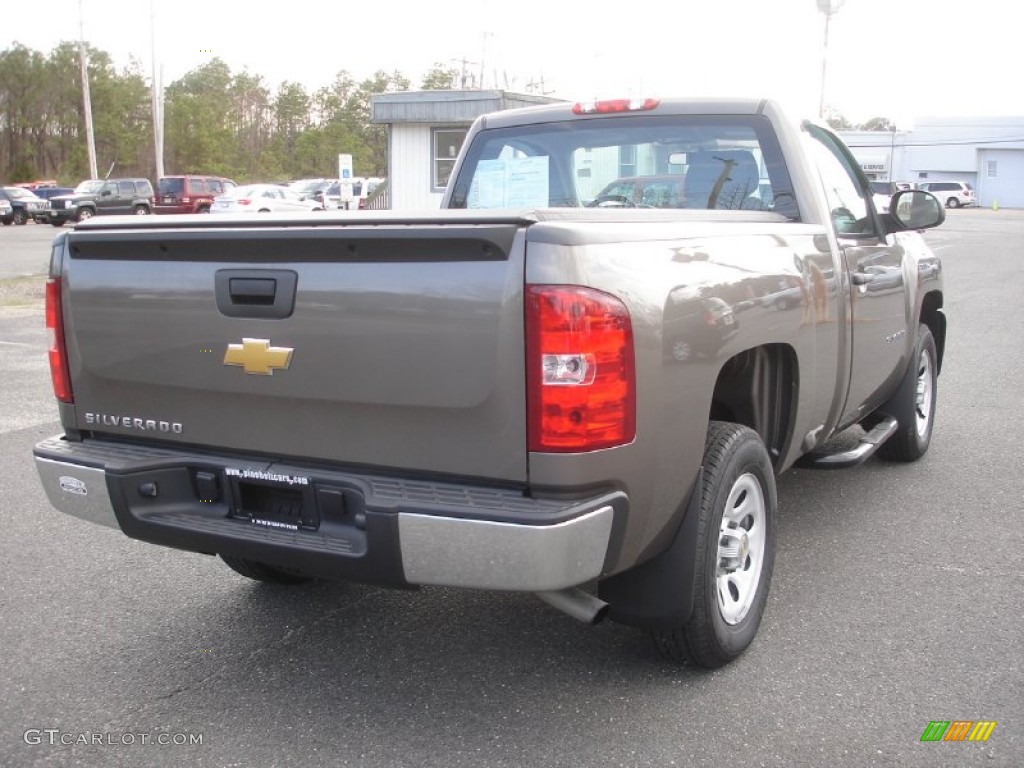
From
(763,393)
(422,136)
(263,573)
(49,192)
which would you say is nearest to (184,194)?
(49,192)

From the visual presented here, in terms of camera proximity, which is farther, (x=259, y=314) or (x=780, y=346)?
(x=780, y=346)

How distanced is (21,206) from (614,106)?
4372 centimetres

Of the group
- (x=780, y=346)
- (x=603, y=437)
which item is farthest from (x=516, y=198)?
(x=603, y=437)

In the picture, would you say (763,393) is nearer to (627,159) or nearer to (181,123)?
(627,159)

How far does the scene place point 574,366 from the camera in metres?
2.72

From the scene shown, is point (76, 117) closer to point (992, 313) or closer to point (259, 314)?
point (992, 313)

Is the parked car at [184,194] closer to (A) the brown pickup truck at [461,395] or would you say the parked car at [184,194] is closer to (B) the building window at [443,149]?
(B) the building window at [443,149]

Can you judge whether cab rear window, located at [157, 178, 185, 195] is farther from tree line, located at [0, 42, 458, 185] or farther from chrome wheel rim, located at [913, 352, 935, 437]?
chrome wheel rim, located at [913, 352, 935, 437]

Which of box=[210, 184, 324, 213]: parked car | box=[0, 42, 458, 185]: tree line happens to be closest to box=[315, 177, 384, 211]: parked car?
box=[210, 184, 324, 213]: parked car

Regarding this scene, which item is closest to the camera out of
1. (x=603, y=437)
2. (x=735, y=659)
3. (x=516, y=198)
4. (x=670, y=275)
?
(x=603, y=437)

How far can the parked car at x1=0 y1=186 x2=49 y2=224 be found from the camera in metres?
42.6

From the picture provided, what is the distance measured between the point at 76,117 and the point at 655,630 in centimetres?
7441

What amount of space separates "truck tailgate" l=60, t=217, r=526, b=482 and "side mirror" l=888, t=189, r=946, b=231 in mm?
3097

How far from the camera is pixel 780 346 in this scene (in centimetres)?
383
